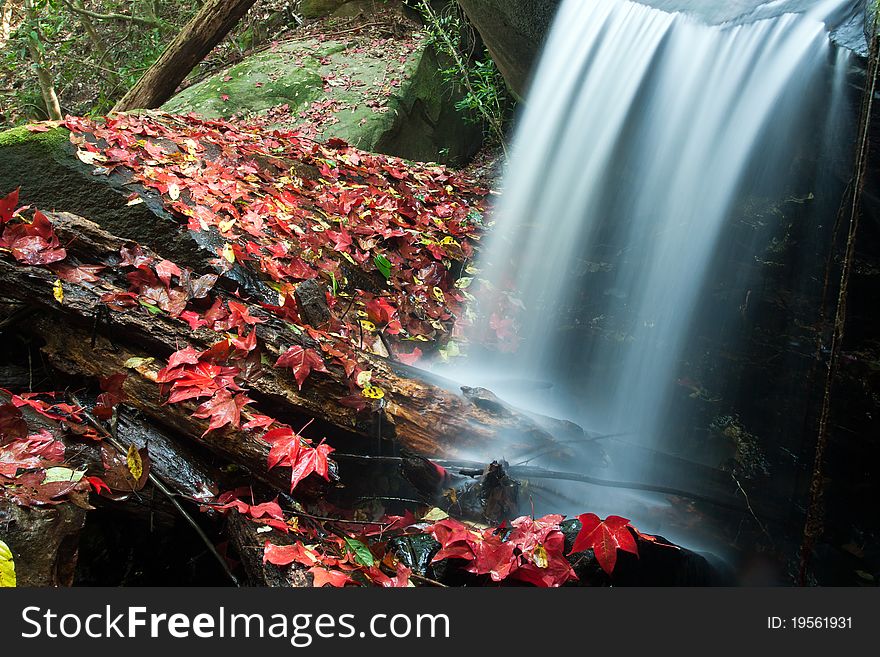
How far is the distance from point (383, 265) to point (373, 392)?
1603mm

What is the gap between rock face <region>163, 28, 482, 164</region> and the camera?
20.8ft

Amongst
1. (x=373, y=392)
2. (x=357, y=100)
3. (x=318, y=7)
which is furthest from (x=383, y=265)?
(x=318, y=7)

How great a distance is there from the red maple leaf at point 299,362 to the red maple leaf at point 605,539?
108 centimetres

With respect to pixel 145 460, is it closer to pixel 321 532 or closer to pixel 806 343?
pixel 321 532

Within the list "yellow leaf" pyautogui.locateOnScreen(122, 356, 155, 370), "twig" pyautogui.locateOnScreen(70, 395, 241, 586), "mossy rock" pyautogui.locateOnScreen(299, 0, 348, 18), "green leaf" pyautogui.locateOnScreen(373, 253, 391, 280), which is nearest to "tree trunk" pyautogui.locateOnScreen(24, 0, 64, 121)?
"mossy rock" pyautogui.locateOnScreen(299, 0, 348, 18)

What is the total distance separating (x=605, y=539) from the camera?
5.99 feet

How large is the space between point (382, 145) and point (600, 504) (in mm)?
4580

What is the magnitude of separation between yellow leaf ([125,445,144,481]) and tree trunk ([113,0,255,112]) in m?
5.20

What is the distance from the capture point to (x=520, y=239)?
15.5 ft

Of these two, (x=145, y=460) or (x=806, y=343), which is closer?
(x=145, y=460)

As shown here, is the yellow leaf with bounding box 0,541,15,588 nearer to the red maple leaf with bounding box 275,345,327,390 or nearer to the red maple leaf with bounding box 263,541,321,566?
the red maple leaf with bounding box 263,541,321,566

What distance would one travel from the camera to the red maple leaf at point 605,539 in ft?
5.92

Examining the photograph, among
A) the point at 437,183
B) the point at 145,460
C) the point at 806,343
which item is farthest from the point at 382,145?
the point at 145,460

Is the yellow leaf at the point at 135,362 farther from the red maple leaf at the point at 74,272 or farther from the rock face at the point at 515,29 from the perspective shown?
the rock face at the point at 515,29
